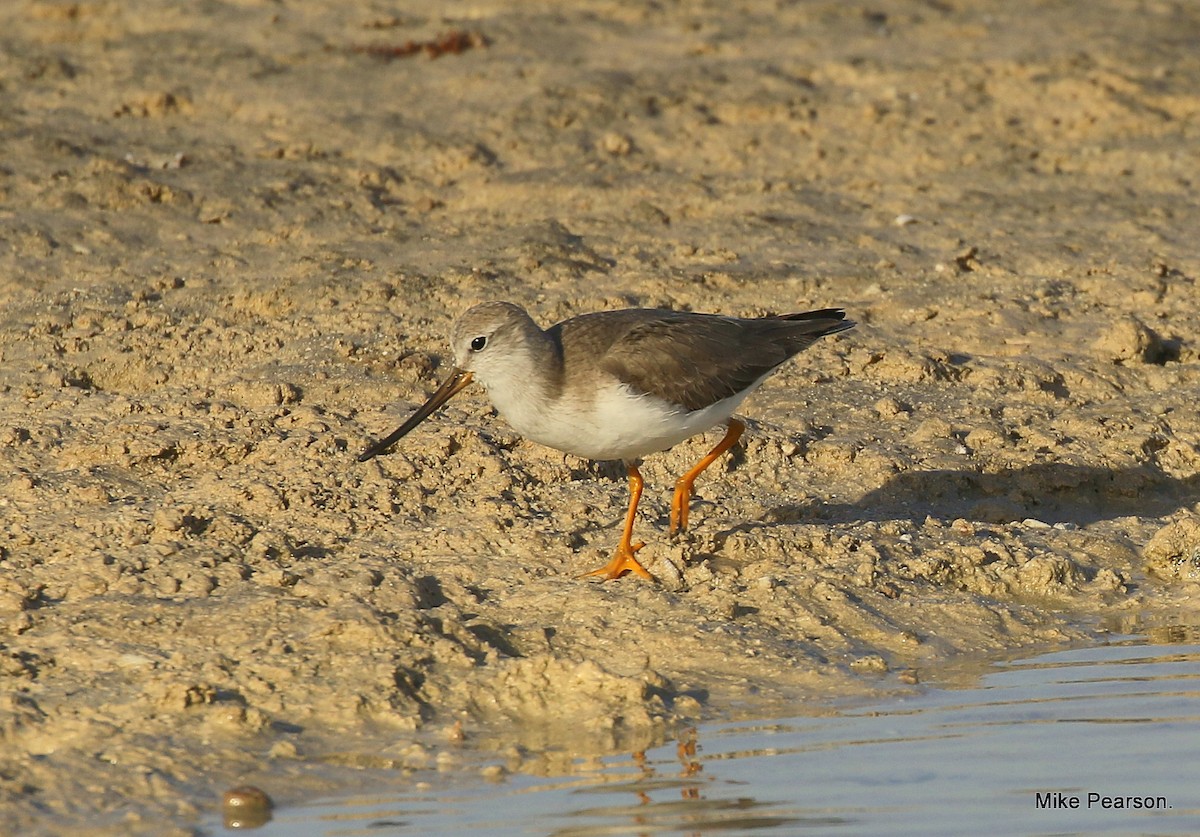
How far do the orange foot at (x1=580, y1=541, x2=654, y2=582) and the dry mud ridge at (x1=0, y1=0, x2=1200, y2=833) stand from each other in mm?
111

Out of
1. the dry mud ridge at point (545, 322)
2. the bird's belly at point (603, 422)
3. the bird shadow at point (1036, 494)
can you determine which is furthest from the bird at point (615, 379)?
the bird shadow at point (1036, 494)

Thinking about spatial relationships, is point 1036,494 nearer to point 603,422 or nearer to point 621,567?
point 621,567

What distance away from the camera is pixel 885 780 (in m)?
5.53

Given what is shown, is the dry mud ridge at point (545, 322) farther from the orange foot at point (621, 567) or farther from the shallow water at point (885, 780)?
the shallow water at point (885, 780)

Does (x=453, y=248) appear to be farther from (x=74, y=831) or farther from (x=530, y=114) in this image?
(x=74, y=831)

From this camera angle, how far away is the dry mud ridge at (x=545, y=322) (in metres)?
6.20

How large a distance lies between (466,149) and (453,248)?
1.43m

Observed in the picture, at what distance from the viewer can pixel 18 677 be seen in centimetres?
604

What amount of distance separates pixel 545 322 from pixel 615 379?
7.49 feet

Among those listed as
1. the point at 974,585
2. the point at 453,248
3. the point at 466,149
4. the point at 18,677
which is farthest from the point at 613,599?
the point at 466,149

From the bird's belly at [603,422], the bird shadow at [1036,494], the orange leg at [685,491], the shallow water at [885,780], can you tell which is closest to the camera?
the shallow water at [885,780]

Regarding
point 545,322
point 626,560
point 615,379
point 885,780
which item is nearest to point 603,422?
point 615,379

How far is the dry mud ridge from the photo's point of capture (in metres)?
6.20

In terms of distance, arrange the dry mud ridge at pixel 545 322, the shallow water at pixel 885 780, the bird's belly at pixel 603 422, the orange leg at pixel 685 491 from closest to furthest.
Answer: the shallow water at pixel 885 780, the dry mud ridge at pixel 545 322, the bird's belly at pixel 603 422, the orange leg at pixel 685 491
